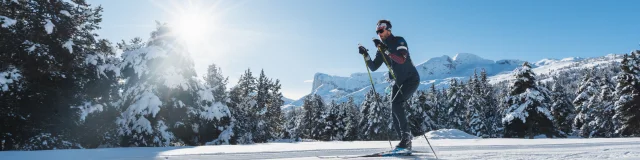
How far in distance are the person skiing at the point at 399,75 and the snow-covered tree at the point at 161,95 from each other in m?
15.1

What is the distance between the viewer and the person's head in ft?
18.1

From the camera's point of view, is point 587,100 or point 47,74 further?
point 587,100

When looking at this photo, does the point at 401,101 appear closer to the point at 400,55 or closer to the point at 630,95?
the point at 400,55

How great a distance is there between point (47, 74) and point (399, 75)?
14432 millimetres

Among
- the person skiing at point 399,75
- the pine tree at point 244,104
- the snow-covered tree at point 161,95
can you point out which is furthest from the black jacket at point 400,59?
the pine tree at point 244,104

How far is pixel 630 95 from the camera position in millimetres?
30391

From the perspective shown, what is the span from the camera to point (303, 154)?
4707mm

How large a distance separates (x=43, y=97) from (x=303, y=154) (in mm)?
13739

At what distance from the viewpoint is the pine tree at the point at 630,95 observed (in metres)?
29.9

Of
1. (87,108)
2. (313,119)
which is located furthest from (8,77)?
(313,119)

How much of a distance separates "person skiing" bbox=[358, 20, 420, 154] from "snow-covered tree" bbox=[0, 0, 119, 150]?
12115mm

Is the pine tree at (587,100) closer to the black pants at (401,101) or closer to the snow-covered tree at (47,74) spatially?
the black pants at (401,101)

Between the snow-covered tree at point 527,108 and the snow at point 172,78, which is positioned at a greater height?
the snow at point 172,78

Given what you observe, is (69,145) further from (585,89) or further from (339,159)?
(585,89)
